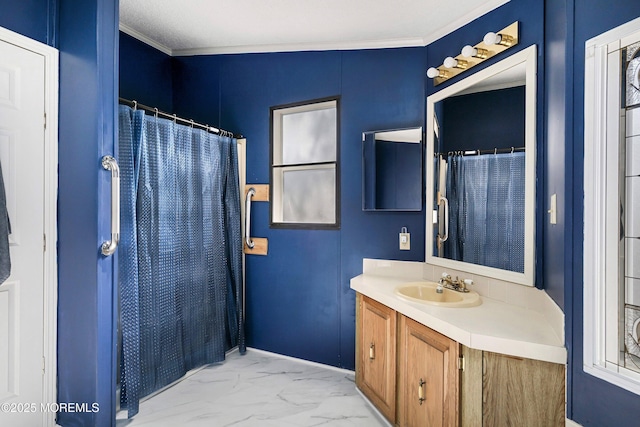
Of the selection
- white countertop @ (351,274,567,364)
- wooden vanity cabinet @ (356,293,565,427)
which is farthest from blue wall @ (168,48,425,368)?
white countertop @ (351,274,567,364)

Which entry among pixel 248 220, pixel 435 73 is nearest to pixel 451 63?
pixel 435 73

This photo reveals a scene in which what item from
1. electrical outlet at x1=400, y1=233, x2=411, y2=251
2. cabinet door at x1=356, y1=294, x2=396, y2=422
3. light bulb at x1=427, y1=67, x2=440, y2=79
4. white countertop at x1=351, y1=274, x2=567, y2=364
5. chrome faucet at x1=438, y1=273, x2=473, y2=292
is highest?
light bulb at x1=427, y1=67, x2=440, y2=79

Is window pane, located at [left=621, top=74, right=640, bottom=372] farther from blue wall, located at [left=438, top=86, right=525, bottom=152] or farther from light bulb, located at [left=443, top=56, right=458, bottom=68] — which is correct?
light bulb, located at [left=443, top=56, right=458, bottom=68]

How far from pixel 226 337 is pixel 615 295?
2617mm

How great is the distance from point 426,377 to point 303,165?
176 cm

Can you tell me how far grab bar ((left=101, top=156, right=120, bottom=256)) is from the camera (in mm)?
1813

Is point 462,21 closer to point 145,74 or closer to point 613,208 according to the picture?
point 613,208

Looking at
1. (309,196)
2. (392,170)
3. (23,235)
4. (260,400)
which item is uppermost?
(392,170)

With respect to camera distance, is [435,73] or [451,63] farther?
[435,73]

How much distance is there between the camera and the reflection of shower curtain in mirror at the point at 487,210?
1.89 metres

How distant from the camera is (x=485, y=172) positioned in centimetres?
209

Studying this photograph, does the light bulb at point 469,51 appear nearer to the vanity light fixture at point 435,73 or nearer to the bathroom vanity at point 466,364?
the vanity light fixture at point 435,73

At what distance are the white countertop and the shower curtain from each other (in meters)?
1.40

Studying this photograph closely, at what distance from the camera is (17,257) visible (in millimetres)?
1758
